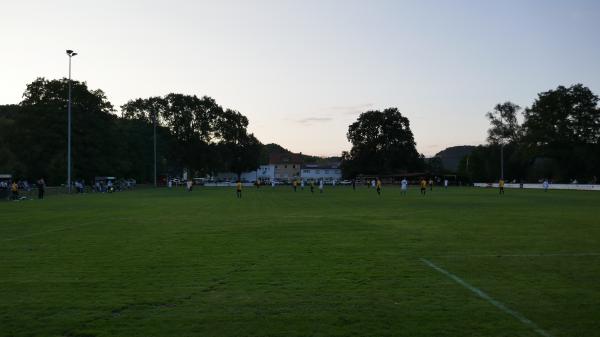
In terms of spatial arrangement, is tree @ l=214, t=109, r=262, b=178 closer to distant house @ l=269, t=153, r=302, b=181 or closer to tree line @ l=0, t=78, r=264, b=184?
tree line @ l=0, t=78, r=264, b=184

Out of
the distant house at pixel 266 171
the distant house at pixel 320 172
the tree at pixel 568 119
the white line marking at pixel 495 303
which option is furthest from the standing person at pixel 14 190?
the distant house at pixel 266 171

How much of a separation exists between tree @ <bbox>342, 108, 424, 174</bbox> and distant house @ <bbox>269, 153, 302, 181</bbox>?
196 feet

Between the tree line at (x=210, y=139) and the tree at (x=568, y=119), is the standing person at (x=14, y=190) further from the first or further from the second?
the tree at (x=568, y=119)

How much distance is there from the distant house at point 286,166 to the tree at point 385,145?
5962 centimetres

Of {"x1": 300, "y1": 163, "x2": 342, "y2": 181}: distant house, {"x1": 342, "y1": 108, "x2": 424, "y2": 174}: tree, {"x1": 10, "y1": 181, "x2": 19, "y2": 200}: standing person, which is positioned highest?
{"x1": 342, "y1": 108, "x2": 424, "y2": 174}: tree

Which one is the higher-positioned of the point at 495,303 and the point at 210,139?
the point at 210,139

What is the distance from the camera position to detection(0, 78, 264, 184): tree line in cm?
6303

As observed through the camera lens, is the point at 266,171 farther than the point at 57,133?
Yes

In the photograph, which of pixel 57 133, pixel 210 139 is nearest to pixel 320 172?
pixel 210 139

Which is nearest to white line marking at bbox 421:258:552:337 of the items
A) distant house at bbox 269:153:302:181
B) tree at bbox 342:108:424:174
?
tree at bbox 342:108:424:174

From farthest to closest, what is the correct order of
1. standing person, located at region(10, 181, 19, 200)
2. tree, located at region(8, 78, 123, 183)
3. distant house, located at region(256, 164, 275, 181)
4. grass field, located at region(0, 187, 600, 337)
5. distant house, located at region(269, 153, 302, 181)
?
distant house, located at region(256, 164, 275, 181)
distant house, located at region(269, 153, 302, 181)
tree, located at region(8, 78, 123, 183)
standing person, located at region(10, 181, 19, 200)
grass field, located at region(0, 187, 600, 337)

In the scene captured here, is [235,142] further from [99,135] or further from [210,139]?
[99,135]

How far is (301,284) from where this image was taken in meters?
7.97

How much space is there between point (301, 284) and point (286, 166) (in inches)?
6549
